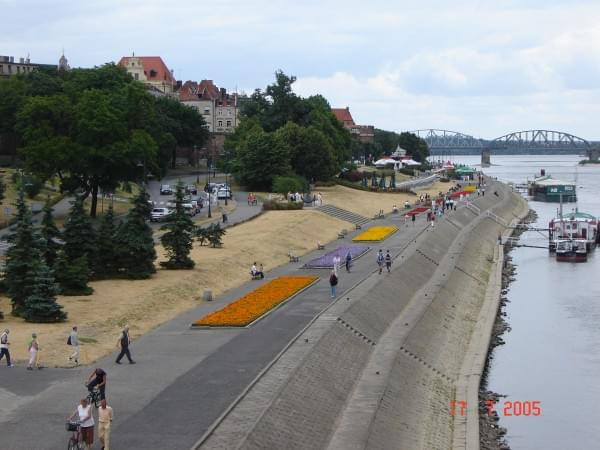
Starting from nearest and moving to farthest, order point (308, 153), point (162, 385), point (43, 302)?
point (162, 385) → point (43, 302) → point (308, 153)

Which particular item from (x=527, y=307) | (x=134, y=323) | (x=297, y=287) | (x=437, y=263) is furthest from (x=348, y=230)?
(x=134, y=323)

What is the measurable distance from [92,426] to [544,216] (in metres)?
123

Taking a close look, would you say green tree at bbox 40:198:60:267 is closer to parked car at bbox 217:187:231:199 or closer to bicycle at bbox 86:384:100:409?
bicycle at bbox 86:384:100:409

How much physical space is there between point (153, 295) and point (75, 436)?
22852mm

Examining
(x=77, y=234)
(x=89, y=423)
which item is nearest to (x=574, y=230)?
(x=77, y=234)

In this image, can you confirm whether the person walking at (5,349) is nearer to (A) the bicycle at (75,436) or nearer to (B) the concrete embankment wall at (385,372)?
(B) the concrete embankment wall at (385,372)

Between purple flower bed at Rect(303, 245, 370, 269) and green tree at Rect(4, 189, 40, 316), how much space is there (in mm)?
21696

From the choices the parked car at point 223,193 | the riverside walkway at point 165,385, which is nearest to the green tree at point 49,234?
the riverside walkway at point 165,385

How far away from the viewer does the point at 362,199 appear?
112688 millimetres

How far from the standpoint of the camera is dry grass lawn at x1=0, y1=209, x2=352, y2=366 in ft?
117

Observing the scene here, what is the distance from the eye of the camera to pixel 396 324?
1757 inches

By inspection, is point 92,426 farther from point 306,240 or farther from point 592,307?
point 306,240

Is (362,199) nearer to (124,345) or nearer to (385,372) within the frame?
(385,372)
